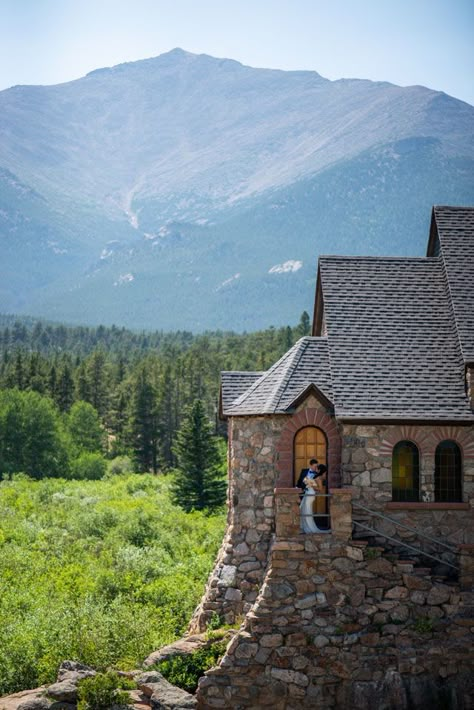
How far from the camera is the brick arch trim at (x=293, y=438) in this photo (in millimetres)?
24531

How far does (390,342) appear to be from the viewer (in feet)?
85.6

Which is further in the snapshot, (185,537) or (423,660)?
(185,537)

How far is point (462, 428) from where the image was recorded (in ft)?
80.4

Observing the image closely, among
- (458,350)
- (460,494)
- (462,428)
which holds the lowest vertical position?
(460,494)

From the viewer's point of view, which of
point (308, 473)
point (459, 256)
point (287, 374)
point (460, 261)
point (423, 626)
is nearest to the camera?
point (423, 626)

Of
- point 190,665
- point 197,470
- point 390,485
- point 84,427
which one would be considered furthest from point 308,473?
point 84,427

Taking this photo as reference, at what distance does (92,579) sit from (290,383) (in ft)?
38.3

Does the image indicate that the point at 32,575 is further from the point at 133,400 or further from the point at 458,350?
the point at 133,400

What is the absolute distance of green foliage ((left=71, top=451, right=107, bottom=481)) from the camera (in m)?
81.8

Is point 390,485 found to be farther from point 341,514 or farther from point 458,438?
point 458,438

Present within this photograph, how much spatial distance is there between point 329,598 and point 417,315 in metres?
7.73

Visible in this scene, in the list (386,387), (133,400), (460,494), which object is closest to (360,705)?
(460,494)

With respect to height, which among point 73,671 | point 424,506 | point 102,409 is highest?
point 102,409

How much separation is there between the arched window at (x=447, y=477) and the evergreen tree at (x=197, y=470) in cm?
3460
